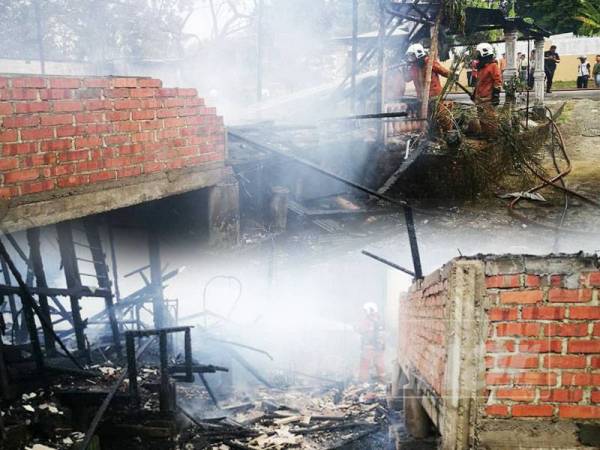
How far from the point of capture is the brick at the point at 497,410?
2852 millimetres

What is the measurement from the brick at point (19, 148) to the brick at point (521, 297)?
3276 mm

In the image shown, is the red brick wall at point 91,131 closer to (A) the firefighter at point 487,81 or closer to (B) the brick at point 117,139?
(B) the brick at point 117,139

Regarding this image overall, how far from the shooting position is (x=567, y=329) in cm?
279

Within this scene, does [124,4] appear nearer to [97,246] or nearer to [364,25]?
[364,25]

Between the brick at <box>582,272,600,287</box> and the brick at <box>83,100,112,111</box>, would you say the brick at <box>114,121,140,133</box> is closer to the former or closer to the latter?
the brick at <box>83,100,112,111</box>

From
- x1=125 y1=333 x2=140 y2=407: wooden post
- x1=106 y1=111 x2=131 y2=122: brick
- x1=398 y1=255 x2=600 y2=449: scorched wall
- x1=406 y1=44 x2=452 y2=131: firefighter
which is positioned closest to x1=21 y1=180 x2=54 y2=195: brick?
x1=106 y1=111 x2=131 y2=122: brick

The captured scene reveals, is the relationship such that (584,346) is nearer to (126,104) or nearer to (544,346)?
(544,346)

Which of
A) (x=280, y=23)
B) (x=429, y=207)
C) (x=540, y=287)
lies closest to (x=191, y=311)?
(x=429, y=207)

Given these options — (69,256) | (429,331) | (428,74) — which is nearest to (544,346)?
(429,331)

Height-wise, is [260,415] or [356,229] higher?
[356,229]

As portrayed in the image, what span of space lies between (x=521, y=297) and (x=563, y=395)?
57 cm

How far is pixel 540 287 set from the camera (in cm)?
276

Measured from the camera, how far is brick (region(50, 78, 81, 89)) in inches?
162

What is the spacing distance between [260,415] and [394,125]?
5986 millimetres
